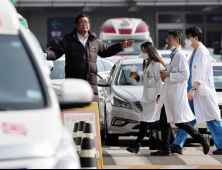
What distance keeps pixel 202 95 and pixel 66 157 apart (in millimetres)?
4861

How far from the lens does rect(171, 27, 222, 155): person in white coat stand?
770 cm

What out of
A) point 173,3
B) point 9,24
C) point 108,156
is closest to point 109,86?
point 108,156

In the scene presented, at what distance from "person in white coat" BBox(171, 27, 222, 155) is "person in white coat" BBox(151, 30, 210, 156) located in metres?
0.19

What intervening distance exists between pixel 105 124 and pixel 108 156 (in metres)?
1.73

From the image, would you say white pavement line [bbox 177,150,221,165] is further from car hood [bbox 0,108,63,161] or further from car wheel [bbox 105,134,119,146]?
car hood [bbox 0,108,63,161]

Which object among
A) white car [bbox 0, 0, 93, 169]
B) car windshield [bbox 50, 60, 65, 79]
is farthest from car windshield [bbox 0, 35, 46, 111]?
car windshield [bbox 50, 60, 65, 79]

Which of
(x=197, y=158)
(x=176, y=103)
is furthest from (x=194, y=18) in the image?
(x=197, y=158)

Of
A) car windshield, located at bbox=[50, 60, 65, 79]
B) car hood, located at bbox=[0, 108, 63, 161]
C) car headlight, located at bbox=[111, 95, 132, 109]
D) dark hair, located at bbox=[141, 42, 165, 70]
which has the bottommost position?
car headlight, located at bbox=[111, 95, 132, 109]

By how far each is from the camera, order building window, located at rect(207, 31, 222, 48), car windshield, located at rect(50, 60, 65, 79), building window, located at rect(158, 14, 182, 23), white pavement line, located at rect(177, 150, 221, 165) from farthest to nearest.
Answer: building window, located at rect(207, 31, 222, 48)
building window, located at rect(158, 14, 182, 23)
car windshield, located at rect(50, 60, 65, 79)
white pavement line, located at rect(177, 150, 221, 165)

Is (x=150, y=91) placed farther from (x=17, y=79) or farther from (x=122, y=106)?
(x=17, y=79)

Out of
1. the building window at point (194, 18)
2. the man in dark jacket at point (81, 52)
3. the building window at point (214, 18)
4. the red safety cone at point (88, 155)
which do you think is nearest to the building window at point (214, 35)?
the building window at point (214, 18)

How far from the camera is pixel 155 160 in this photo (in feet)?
23.6

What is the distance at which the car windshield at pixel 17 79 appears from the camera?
3.43 meters

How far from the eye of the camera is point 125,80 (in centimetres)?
972
